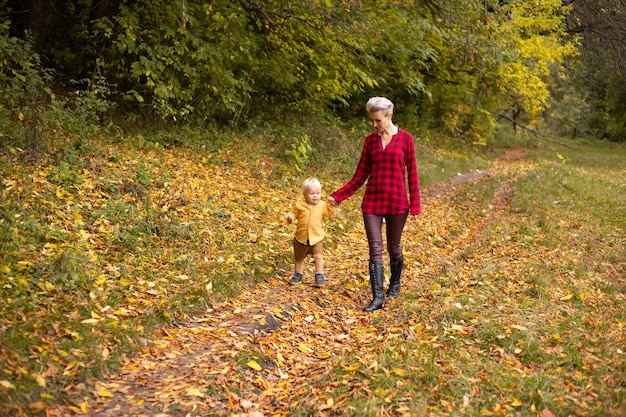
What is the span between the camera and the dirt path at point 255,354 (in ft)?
13.1

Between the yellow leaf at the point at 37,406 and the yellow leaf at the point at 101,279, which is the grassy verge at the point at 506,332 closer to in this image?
the yellow leaf at the point at 37,406

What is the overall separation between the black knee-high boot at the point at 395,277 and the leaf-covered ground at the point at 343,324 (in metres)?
0.17

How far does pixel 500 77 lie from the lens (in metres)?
17.0

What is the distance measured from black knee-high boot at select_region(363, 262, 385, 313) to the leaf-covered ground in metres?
0.16

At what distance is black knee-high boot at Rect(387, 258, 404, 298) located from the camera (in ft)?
20.5

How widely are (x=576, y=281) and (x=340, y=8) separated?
7.05m

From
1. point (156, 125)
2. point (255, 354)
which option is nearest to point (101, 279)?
point (255, 354)

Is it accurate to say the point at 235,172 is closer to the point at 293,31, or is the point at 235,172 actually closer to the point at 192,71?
the point at 192,71

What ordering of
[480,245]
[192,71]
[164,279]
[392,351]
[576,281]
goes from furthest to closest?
[192,71] < [480,245] < [576,281] < [164,279] < [392,351]

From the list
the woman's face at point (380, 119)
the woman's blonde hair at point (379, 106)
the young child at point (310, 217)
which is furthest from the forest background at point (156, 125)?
the woman's blonde hair at point (379, 106)

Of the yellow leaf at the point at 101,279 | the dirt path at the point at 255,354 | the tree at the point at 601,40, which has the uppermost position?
the tree at the point at 601,40

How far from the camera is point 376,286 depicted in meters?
6.03

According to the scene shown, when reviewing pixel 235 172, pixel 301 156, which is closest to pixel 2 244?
pixel 235 172

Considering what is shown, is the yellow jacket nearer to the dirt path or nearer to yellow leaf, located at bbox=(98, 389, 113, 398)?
the dirt path
